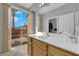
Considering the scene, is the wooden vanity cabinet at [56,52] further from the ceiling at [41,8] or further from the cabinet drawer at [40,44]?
the ceiling at [41,8]

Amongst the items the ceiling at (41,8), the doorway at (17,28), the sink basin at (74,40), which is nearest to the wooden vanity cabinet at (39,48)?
the doorway at (17,28)

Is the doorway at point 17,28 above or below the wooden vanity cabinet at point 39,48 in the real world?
above

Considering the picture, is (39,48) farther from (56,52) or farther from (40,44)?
(56,52)

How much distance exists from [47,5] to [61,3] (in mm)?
223

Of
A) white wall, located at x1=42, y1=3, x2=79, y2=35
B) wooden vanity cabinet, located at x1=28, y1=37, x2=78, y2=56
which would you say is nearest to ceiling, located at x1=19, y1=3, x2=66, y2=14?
white wall, located at x1=42, y1=3, x2=79, y2=35

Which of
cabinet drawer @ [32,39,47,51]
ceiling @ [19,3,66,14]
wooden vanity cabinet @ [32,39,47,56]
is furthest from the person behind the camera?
cabinet drawer @ [32,39,47,51]

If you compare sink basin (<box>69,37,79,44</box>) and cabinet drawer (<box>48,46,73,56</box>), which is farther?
sink basin (<box>69,37,79,44</box>)

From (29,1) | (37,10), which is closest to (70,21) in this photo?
(37,10)

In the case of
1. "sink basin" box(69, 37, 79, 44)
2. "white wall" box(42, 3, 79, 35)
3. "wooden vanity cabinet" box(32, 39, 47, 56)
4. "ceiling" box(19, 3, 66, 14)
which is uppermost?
"ceiling" box(19, 3, 66, 14)

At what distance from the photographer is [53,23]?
1836 mm

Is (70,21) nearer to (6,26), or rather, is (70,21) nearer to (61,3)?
(61,3)

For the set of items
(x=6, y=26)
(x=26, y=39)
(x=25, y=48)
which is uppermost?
(x=6, y=26)

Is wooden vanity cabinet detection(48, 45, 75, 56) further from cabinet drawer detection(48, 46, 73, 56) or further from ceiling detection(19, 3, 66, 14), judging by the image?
ceiling detection(19, 3, 66, 14)

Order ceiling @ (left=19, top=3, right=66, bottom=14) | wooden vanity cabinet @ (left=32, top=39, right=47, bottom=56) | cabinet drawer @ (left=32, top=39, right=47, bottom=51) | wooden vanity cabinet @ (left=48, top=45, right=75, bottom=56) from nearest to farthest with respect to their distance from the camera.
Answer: wooden vanity cabinet @ (left=48, top=45, right=75, bottom=56)
ceiling @ (left=19, top=3, right=66, bottom=14)
wooden vanity cabinet @ (left=32, top=39, right=47, bottom=56)
cabinet drawer @ (left=32, top=39, right=47, bottom=51)
